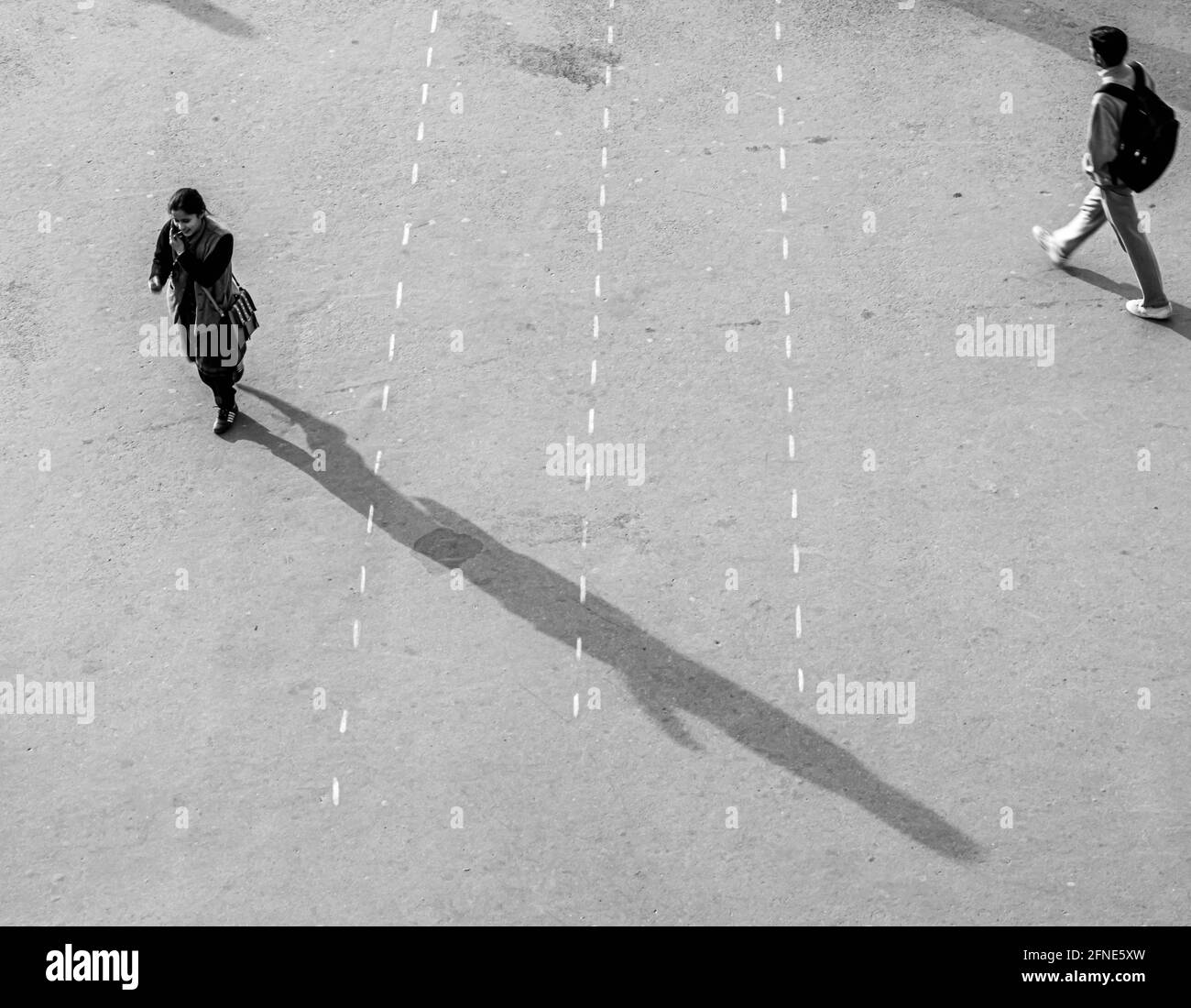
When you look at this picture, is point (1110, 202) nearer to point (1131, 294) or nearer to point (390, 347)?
point (1131, 294)

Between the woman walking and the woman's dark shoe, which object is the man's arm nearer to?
the woman walking

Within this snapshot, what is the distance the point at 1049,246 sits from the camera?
1074cm

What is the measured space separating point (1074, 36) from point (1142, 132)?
11.7 feet

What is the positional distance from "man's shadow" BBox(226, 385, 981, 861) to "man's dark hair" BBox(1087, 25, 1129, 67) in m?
4.71

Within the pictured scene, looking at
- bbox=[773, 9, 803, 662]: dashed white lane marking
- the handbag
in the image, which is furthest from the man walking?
the handbag

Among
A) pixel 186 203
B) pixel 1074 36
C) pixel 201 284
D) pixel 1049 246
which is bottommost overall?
pixel 201 284

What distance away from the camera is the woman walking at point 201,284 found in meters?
9.29

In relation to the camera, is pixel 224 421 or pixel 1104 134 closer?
pixel 1104 134

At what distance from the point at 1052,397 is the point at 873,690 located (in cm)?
273

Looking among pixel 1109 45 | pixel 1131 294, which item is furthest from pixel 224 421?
pixel 1131 294

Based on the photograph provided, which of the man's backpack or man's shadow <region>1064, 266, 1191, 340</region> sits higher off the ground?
the man's backpack

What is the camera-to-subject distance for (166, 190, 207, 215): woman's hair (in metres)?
9.09

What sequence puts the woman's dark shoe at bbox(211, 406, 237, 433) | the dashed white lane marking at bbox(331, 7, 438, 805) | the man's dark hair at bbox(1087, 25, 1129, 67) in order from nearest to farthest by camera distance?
the dashed white lane marking at bbox(331, 7, 438, 805) → the man's dark hair at bbox(1087, 25, 1129, 67) → the woman's dark shoe at bbox(211, 406, 237, 433)

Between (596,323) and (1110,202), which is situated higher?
(1110,202)
